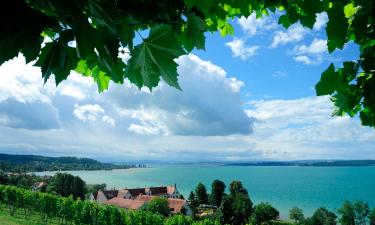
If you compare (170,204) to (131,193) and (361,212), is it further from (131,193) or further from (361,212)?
(361,212)

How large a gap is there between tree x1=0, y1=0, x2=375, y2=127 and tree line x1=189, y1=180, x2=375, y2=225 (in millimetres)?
70214

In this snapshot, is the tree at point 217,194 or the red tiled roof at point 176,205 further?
the tree at point 217,194

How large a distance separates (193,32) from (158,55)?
0.58 meters

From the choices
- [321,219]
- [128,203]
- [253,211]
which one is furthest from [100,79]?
[321,219]

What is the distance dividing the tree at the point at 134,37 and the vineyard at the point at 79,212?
39296 mm

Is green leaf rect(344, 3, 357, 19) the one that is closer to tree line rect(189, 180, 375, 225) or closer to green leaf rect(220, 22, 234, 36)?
green leaf rect(220, 22, 234, 36)

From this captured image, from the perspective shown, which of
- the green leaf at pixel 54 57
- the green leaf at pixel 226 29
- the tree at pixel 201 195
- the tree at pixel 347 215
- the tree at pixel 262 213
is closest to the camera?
the green leaf at pixel 54 57

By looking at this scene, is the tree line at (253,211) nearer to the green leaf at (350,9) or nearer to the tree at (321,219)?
the tree at (321,219)

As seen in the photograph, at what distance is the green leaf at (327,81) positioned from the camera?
2.29m

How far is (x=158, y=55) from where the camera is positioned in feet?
4.78

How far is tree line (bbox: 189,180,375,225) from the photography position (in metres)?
73.9

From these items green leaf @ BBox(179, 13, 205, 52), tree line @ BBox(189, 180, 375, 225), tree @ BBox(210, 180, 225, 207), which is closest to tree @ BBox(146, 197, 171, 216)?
tree line @ BBox(189, 180, 375, 225)

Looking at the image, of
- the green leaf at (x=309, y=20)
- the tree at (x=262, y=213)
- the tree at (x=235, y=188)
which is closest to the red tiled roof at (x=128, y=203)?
the tree at (x=235, y=188)

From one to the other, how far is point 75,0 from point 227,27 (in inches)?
111
